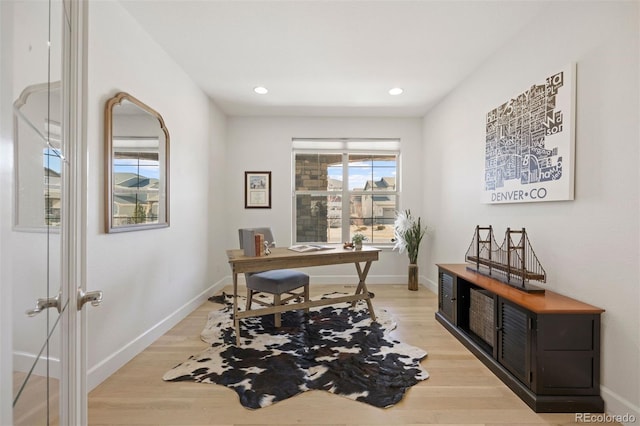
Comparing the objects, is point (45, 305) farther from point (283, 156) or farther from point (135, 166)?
point (283, 156)

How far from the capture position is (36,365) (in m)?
0.66

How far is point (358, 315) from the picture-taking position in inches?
128

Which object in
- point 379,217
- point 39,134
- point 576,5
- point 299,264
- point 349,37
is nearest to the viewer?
point 39,134

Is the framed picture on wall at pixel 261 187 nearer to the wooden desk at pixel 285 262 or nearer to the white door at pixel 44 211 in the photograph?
the wooden desk at pixel 285 262

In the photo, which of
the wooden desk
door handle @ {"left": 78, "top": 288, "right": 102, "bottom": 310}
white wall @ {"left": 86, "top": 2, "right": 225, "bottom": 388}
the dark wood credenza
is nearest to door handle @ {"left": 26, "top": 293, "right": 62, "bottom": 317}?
door handle @ {"left": 78, "top": 288, "right": 102, "bottom": 310}

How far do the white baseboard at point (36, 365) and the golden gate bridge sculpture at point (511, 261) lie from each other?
98.7 inches

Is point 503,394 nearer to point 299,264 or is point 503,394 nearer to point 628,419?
point 628,419

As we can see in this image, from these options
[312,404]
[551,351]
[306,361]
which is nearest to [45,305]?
[312,404]

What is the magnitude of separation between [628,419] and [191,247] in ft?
12.3

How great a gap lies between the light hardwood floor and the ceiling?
269 cm

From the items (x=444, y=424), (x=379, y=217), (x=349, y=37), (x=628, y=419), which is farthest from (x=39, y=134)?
(x=379, y=217)

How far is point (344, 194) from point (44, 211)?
168 inches

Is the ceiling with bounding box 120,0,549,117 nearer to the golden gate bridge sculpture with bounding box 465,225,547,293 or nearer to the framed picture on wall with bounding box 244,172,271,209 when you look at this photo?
the framed picture on wall with bounding box 244,172,271,209

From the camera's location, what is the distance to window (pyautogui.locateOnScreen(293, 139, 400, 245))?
4.83 m
